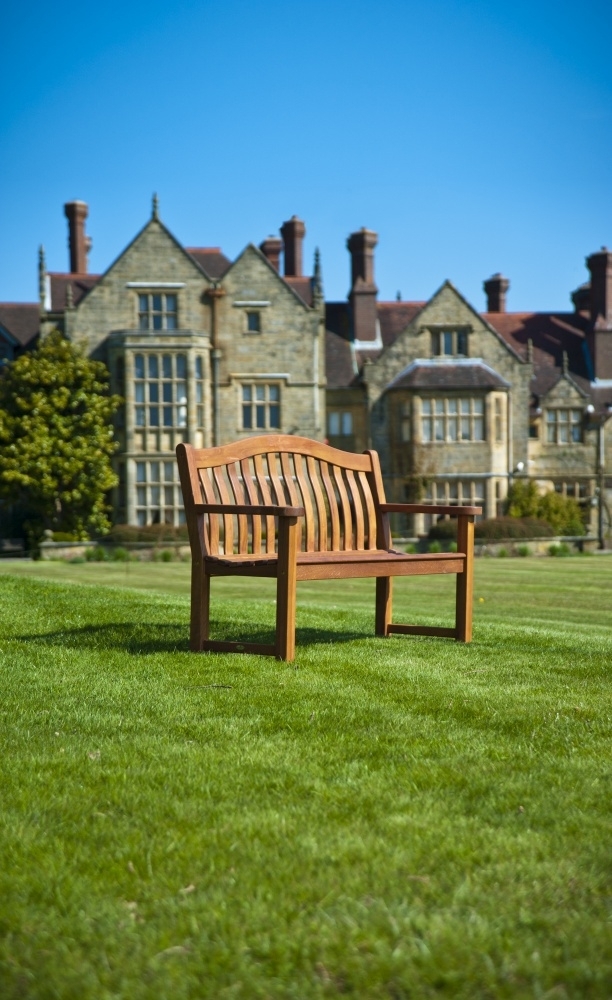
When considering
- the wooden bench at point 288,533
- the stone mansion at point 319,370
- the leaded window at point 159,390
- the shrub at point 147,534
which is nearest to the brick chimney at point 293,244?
the stone mansion at point 319,370

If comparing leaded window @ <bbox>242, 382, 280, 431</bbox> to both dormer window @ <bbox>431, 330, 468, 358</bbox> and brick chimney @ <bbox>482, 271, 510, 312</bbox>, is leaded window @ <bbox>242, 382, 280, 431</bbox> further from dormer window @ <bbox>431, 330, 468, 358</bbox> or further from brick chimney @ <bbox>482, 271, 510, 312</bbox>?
brick chimney @ <bbox>482, 271, 510, 312</bbox>

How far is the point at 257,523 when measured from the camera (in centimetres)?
766

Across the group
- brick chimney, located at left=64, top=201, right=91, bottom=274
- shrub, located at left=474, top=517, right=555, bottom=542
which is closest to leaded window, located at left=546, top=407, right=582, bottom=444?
shrub, located at left=474, top=517, right=555, bottom=542

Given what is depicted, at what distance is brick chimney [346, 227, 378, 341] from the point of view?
44125mm

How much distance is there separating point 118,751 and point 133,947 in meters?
1.82

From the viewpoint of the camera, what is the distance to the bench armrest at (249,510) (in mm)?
6816

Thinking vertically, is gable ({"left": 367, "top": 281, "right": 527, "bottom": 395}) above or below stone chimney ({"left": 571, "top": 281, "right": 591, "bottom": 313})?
below

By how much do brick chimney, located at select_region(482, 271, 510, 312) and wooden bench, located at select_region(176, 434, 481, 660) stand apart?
44.5 meters

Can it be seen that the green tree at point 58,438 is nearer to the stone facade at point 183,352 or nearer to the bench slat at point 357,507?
the stone facade at point 183,352

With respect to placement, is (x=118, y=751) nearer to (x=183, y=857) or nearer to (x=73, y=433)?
(x=183, y=857)

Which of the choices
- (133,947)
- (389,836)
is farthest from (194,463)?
(133,947)

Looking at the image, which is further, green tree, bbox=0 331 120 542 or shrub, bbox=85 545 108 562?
green tree, bbox=0 331 120 542

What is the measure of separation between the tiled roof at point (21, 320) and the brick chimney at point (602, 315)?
22167mm

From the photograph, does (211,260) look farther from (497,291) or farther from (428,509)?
(428,509)
